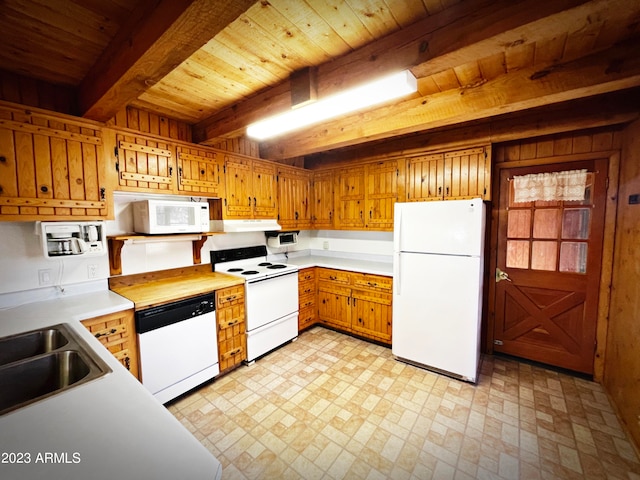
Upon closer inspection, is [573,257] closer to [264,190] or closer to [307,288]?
[307,288]

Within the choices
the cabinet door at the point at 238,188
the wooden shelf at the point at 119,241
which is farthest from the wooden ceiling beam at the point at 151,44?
the cabinet door at the point at 238,188

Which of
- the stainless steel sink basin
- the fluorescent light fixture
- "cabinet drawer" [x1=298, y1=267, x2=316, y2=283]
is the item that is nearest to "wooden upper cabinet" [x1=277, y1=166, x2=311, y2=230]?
"cabinet drawer" [x1=298, y1=267, x2=316, y2=283]

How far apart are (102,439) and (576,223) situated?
3.69 meters

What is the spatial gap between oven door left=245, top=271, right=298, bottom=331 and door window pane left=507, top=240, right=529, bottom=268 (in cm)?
244

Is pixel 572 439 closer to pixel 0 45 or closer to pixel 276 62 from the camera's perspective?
pixel 276 62

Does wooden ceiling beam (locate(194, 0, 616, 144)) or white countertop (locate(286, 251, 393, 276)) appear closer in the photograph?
wooden ceiling beam (locate(194, 0, 616, 144))

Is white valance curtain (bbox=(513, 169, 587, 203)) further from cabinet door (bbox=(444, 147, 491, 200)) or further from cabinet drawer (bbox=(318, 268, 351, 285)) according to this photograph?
cabinet drawer (bbox=(318, 268, 351, 285))

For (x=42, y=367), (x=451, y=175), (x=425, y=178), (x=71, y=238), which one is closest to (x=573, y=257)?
(x=451, y=175)

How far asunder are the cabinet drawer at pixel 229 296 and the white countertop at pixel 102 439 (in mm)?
1476

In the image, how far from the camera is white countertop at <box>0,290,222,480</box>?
0.68m

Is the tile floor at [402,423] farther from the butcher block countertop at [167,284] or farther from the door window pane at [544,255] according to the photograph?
the door window pane at [544,255]

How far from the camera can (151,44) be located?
118cm

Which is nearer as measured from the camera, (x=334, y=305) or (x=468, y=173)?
(x=468, y=173)

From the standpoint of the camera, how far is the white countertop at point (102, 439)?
678 mm
